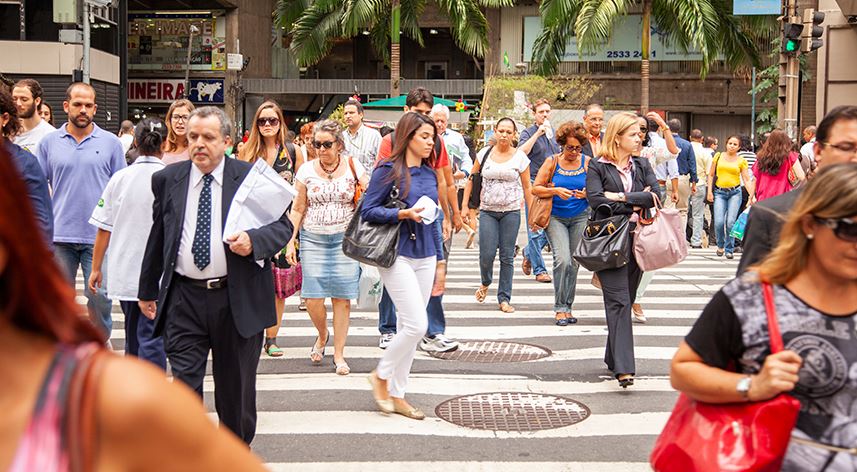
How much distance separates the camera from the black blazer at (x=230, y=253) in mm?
5312

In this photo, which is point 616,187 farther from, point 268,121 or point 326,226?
point 268,121

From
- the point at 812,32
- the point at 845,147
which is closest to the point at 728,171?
the point at 812,32

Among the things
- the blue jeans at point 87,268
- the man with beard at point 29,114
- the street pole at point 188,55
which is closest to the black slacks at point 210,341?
the blue jeans at point 87,268

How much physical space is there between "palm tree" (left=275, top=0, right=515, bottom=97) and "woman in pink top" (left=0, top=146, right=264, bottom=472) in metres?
32.5

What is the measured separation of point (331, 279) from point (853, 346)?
580cm

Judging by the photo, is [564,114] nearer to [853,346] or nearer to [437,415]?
[437,415]

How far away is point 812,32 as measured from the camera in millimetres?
19500

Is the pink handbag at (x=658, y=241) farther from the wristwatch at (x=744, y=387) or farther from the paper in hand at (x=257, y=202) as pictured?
the wristwatch at (x=744, y=387)

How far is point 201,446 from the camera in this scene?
1643mm

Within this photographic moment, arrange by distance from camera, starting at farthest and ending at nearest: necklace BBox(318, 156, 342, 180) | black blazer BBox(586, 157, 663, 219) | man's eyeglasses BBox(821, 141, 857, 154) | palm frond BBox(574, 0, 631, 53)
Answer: palm frond BBox(574, 0, 631, 53)
necklace BBox(318, 156, 342, 180)
black blazer BBox(586, 157, 663, 219)
man's eyeglasses BBox(821, 141, 857, 154)

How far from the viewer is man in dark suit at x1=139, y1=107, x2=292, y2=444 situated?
5.32 metres

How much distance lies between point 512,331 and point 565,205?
1332mm

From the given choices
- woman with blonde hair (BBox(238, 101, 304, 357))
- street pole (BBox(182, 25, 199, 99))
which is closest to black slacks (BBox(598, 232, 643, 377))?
woman with blonde hair (BBox(238, 101, 304, 357))

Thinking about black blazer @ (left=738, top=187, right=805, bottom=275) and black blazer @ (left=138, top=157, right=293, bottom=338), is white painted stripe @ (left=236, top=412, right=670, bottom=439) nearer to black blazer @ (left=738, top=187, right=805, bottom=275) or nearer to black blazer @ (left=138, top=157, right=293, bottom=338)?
black blazer @ (left=138, top=157, right=293, bottom=338)
